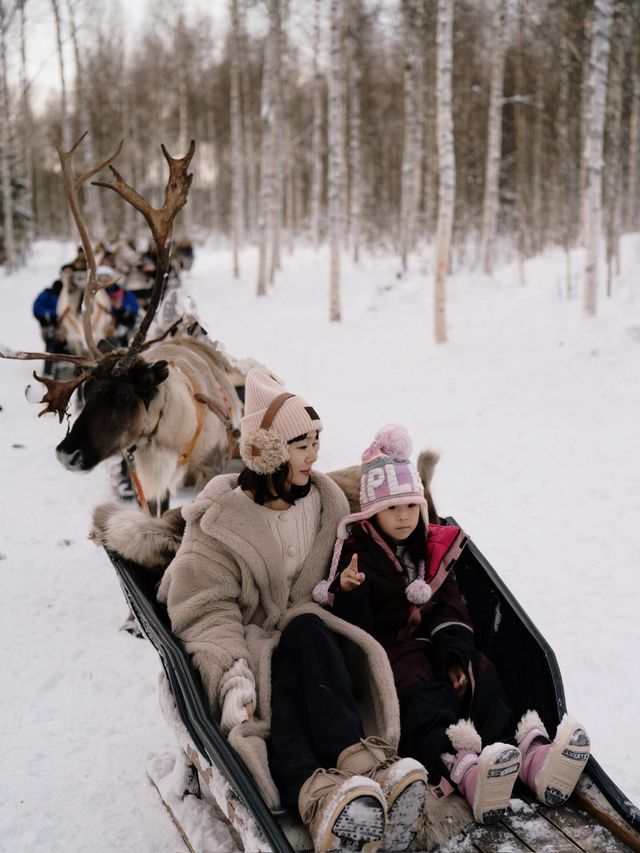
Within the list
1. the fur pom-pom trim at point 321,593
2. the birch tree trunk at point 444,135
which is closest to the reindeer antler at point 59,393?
the fur pom-pom trim at point 321,593

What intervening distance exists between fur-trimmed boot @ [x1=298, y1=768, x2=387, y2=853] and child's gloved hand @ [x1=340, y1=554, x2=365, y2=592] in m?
0.72

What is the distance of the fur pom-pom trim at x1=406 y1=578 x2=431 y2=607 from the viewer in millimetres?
2557

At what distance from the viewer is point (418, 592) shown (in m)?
2.56

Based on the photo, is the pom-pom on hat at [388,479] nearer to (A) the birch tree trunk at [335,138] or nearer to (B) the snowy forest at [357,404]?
(B) the snowy forest at [357,404]

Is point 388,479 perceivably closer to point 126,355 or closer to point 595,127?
point 126,355

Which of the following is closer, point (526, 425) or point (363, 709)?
point (363, 709)

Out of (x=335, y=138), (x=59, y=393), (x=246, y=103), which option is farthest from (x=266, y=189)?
(x=59, y=393)

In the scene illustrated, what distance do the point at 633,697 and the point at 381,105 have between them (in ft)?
79.3

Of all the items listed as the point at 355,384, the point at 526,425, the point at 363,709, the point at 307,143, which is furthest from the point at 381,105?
the point at 363,709

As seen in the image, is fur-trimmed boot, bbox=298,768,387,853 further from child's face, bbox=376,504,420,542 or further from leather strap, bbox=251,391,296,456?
→ leather strap, bbox=251,391,296,456

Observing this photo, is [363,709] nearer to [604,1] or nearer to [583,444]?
[583,444]

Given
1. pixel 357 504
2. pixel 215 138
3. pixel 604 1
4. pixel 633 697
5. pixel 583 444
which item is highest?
pixel 215 138

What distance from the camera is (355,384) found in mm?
9141

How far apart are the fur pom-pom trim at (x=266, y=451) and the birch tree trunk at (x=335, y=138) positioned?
32.9ft
